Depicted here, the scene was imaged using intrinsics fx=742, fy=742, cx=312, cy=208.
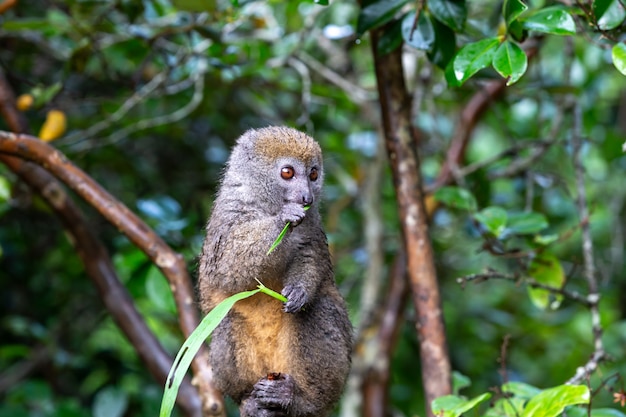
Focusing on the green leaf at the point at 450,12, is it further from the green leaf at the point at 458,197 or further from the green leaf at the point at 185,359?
the green leaf at the point at 185,359

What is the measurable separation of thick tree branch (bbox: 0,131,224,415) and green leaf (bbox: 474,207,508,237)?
1.60 metres

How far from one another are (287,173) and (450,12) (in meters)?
1.08

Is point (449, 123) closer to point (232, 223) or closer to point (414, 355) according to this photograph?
point (414, 355)

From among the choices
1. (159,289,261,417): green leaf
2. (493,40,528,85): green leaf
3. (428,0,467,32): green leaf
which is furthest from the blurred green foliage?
(159,289,261,417): green leaf

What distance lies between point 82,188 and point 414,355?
12.6ft

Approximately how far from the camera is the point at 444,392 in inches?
147

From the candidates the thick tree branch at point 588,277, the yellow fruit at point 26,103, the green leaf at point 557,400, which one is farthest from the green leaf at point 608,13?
the yellow fruit at point 26,103

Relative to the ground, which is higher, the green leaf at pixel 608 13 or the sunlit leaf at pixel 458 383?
the green leaf at pixel 608 13

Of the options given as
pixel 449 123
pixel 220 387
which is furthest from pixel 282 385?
pixel 449 123

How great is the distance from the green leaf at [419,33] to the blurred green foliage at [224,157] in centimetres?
42

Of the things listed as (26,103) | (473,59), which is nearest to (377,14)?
(473,59)

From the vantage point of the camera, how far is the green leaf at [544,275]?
13.2ft

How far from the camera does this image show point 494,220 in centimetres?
388

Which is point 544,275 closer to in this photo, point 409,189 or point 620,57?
Answer: point 409,189
